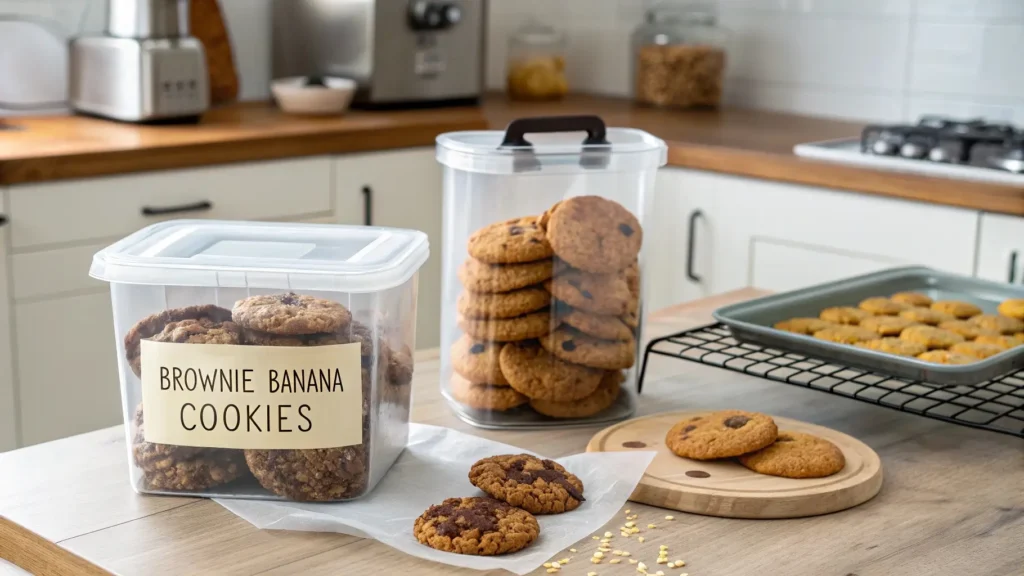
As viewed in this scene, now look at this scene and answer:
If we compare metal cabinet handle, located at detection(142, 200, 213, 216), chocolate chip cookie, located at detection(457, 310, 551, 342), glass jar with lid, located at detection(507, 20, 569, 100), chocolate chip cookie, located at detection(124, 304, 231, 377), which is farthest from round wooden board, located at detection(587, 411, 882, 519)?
glass jar with lid, located at detection(507, 20, 569, 100)

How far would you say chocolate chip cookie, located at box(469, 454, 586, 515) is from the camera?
33.5 inches

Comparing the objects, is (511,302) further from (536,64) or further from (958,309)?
(536,64)

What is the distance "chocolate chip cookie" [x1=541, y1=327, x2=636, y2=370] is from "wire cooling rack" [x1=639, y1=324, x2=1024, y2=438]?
89 millimetres

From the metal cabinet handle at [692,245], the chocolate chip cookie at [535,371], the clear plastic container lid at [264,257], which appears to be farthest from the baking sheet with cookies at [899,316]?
the metal cabinet handle at [692,245]

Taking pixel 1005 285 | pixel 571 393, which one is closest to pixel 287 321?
pixel 571 393

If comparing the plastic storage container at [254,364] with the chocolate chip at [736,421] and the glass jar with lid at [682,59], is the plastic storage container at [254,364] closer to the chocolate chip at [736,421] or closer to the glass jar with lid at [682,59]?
the chocolate chip at [736,421]

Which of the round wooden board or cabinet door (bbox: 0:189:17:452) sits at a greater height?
the round wooden board

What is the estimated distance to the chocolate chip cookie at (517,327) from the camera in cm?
100

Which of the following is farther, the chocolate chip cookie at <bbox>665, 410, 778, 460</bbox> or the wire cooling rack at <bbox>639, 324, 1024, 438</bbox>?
the wire cooling rack at <bbox>639, 324, 1024, 438</bbox>

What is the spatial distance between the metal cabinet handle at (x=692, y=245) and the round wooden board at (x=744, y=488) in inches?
62.5

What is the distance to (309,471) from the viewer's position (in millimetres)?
851

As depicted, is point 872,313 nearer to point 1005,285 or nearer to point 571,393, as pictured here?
point 1005,285

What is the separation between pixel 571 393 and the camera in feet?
3.35

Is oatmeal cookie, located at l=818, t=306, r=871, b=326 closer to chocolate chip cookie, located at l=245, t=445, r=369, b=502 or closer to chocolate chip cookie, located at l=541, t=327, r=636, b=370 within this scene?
chocolate chip cookie, located at l=541, t=327, r=636, b=370
